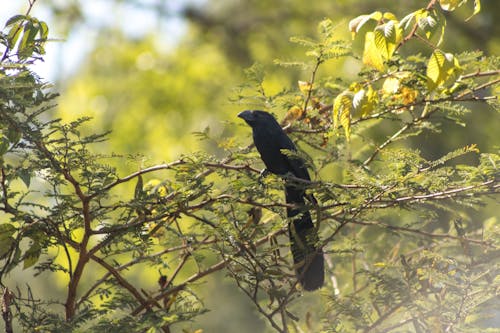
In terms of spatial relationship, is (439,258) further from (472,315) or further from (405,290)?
(472,315)

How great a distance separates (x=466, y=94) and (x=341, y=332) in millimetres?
1009

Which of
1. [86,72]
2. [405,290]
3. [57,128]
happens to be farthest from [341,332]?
[86,72]

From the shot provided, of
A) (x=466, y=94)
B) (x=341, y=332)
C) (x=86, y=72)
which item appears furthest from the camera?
(x=86, y=72)

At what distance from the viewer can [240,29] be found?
13352mm

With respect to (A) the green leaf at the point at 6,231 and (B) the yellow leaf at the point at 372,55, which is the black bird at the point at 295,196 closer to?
(B) the yellow leaf at the point at 372,55

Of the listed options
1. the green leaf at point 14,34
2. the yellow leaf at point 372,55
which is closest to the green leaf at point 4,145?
the green leaf at point 14,34

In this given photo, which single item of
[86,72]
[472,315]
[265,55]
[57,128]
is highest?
[86,72]

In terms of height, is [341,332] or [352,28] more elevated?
[352,28]

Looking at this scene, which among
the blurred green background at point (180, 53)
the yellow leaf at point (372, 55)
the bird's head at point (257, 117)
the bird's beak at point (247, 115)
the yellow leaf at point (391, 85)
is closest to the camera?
the yellow leaf at point (372, 55)

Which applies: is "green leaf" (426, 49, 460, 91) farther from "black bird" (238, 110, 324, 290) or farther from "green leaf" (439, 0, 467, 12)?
"black bird" (238, 110, 324, 290)

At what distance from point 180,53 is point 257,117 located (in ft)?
34.8

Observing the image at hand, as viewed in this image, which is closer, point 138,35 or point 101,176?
point 101,176

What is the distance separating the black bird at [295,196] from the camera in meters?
2.67

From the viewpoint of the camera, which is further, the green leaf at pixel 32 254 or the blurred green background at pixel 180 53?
the blurred green background at pixel 180 53
